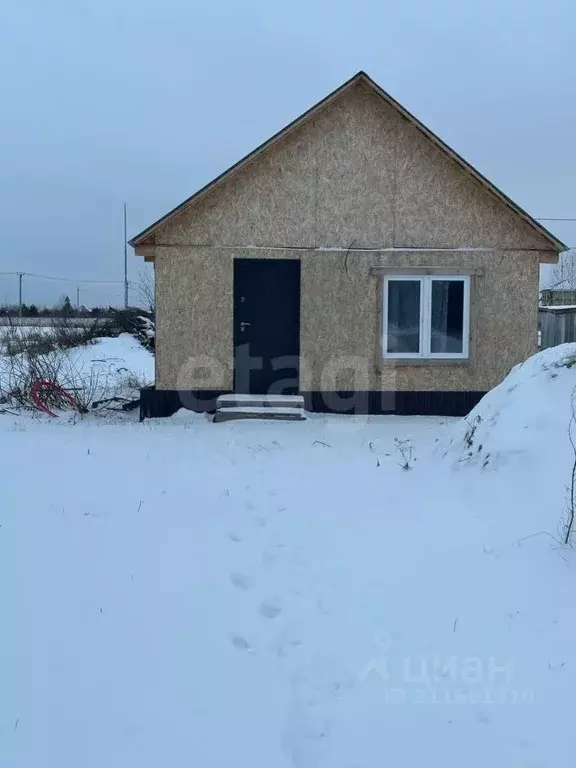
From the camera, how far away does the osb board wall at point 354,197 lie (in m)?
9.06

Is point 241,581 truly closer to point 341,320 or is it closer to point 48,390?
point 341,320

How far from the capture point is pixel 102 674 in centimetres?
257

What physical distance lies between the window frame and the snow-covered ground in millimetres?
3566

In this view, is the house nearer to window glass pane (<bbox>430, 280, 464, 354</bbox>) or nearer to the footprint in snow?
window glass pane (<bbox>430, 280, 464, 354</bbox>)

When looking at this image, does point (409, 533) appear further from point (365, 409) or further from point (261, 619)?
point (365, 409)

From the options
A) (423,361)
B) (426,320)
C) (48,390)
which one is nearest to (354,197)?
(426,320)

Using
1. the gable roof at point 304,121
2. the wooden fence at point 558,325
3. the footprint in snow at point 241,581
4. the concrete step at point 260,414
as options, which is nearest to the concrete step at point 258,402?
the concrete step at point 260,414

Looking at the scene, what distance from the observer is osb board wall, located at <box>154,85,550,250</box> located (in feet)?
29.7

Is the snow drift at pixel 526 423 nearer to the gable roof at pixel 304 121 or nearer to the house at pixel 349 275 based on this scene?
the house at pixel 349 275

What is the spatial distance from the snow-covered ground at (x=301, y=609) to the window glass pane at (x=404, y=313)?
143 inches

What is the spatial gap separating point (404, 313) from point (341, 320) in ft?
3.18

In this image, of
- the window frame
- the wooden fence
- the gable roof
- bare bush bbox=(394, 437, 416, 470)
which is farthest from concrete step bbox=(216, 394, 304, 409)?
the wooden fence

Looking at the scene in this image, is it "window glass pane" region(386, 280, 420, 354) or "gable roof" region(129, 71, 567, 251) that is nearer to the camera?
"gable roof" region(129, 71, 567, 251)

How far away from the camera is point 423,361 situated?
30.8 feet
